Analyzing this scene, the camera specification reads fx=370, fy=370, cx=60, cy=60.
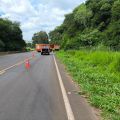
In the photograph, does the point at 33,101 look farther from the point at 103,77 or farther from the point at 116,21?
the point at 116,21

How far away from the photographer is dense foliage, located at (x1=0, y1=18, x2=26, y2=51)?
121 meters

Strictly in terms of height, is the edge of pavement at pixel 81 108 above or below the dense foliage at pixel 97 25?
above

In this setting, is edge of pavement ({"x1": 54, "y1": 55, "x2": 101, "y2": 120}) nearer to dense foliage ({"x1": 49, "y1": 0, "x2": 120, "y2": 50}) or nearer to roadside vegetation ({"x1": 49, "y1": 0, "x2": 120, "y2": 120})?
roadside vegetation ({"x1": 49, "y1": 0, "x2": 120, "y2": 120})

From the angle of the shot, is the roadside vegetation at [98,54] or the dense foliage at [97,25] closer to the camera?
the roadside vegetation at [98,54]

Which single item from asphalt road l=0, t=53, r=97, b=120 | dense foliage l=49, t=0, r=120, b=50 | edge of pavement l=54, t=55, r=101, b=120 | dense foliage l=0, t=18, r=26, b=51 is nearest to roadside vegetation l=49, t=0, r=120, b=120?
dense foliage l=49, t=0, r=120, b=50

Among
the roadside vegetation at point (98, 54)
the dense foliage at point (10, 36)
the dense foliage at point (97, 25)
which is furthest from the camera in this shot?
the dense foliage at point (10, 36)

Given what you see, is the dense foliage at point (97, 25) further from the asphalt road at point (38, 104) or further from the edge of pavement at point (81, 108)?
the edge of pavement at point (81, 108)

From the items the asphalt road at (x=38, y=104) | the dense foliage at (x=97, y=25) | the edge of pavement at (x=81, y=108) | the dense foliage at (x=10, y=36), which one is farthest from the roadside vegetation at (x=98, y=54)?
the dense foliage at (x=10, y=36)

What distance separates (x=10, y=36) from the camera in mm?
132875

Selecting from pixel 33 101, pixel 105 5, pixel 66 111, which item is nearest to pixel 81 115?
pixel 66 111

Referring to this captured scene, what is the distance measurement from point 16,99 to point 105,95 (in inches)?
122

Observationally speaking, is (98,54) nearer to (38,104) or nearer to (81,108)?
(38,104)

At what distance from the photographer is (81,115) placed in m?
9.72

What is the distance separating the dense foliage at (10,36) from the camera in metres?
121
